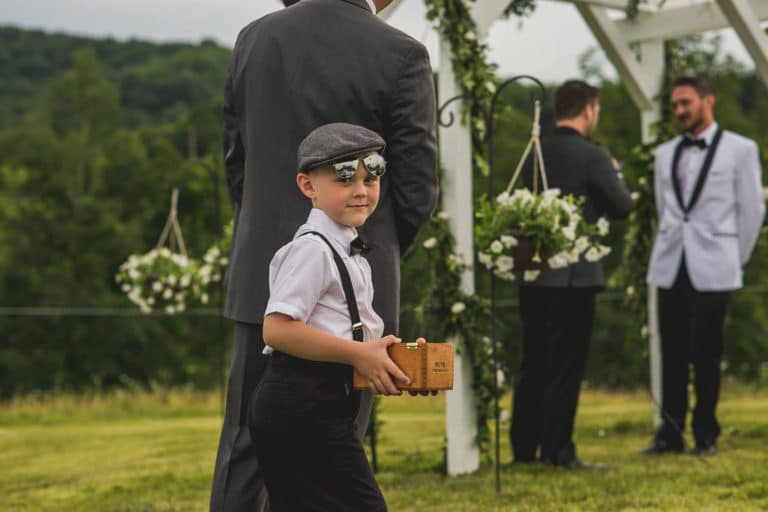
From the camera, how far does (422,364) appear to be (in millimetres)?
2404

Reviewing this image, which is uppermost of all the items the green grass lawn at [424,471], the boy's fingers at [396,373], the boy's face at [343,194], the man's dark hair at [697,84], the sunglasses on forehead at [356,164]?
the man's dark hair at [697,84]

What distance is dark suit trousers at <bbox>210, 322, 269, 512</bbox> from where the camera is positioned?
280 cm

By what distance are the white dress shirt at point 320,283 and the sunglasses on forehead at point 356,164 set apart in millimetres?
104

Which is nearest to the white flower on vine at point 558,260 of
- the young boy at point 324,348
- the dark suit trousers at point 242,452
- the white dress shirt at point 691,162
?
the white dress shirt at point 691,162

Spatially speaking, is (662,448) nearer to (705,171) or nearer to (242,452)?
(705,171)

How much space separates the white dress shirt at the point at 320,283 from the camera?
96.3 inches

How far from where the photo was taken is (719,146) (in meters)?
6.04

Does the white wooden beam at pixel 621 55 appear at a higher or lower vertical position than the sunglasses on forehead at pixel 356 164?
higher

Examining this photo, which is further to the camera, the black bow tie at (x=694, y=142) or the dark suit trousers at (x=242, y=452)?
the black bow tie at (x=694, y=142)

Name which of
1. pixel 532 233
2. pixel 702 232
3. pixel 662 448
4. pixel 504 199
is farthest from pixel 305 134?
pixel 662 448

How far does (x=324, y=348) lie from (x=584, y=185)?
11.5 feet

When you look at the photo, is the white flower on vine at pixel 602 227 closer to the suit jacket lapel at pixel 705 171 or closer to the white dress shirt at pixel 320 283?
the suit jacket lapel at pixel 705 171

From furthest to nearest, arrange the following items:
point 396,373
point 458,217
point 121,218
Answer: point 121,218 → point 458,217 → point 396,373

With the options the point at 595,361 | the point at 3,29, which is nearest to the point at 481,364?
the point at 595,361
